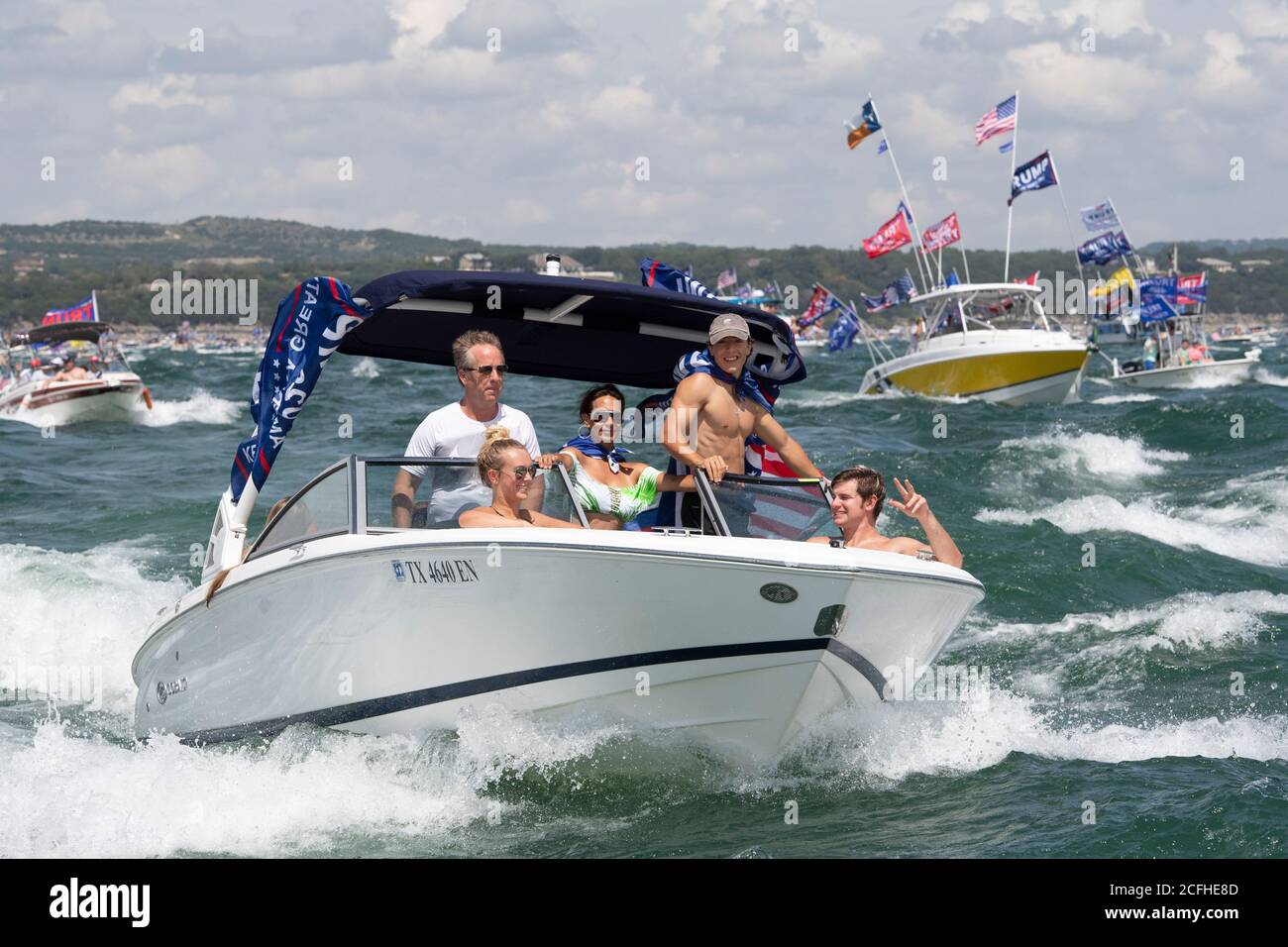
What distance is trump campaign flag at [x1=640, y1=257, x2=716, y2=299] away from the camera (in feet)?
30.0

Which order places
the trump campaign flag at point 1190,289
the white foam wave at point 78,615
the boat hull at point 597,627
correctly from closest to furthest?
the boat hull at point 597,627, the white foam wave at point 78,615, the trump campaign flag at point 1190,289

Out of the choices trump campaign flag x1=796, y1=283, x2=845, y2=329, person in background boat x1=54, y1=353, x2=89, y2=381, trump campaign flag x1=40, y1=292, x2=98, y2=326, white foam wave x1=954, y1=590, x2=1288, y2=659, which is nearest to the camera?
white foam wave x1=954, y1=590, x2=1288, y2=659

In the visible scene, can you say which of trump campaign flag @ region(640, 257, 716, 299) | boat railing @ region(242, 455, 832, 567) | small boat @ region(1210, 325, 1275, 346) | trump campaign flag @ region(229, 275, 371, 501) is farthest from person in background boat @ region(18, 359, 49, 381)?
small boat @ region(1210, 325, 1275, 346)

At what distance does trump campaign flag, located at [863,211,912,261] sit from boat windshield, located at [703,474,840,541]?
28.6 metres

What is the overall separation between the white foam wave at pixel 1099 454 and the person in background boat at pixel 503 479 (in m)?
16.0

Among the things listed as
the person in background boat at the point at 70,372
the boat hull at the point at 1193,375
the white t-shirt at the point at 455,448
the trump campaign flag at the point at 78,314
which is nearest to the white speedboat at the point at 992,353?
the boat hull at the point at 1193,375

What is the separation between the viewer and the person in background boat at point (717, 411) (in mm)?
7445

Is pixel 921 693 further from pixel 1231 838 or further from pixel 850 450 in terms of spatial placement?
pixel 850 450

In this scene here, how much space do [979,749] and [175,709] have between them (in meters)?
4.37

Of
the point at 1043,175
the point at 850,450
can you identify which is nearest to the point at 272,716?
the point at 850,450

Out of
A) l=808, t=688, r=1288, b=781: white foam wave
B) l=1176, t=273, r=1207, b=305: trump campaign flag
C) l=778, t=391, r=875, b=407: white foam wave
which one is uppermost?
l=1176, t=273, r=1207, b=305: trump campaign flag

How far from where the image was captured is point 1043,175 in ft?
120

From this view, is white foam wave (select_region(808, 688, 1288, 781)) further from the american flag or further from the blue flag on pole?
the blue flag on pole

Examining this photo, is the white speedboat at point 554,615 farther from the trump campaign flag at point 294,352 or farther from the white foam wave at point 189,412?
the white foam wave at point 189,412
